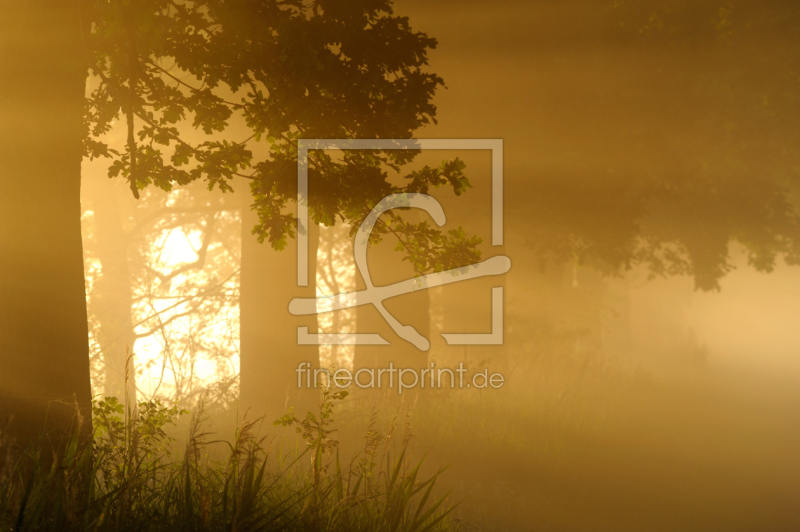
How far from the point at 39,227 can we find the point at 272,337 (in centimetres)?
415

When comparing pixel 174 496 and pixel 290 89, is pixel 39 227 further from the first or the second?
pixel 174 496

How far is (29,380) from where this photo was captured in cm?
458

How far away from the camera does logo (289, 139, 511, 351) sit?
18.1 feet

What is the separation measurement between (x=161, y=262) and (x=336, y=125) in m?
14.9

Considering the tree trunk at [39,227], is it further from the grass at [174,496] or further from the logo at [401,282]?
the logo at [401,282]

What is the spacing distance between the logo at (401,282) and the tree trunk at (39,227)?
179 cm

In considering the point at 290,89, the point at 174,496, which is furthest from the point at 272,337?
the point at 174,496

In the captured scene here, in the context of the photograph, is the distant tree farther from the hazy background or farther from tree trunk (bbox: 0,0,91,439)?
the hazy background

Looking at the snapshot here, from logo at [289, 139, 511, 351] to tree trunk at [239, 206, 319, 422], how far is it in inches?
4.4

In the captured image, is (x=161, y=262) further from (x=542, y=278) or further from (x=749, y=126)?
(x=749, y=126)

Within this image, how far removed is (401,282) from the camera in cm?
1059

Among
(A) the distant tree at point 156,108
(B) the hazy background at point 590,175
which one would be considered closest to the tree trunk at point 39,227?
(A) the distant tree at point 156,108

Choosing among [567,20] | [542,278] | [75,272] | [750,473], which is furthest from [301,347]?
[567,20]

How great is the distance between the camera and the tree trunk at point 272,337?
848 cm
